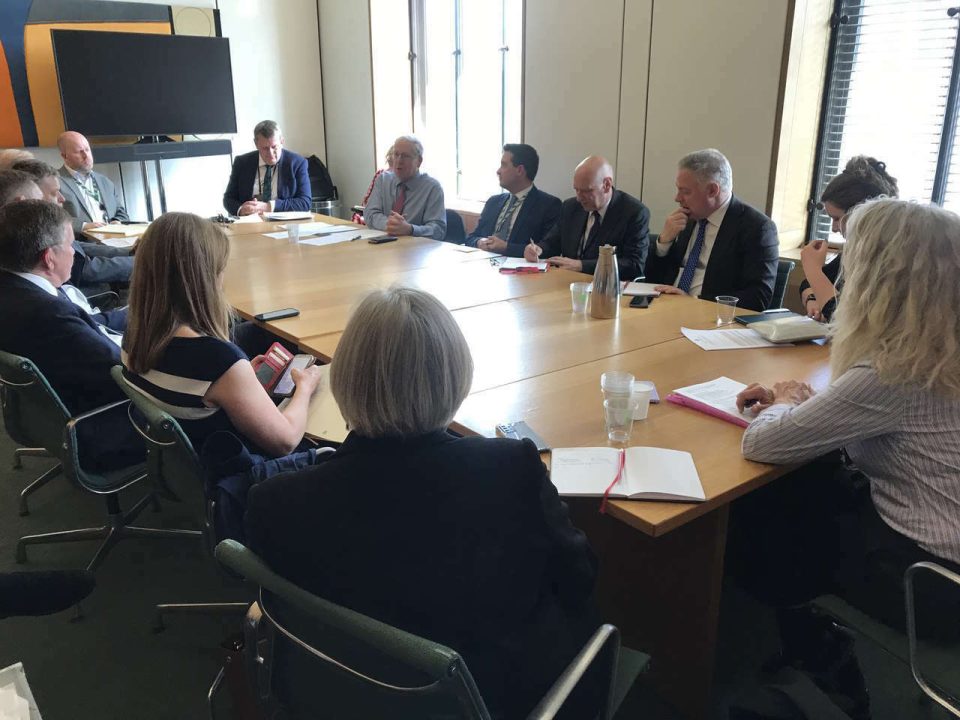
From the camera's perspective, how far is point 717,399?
1949 mm

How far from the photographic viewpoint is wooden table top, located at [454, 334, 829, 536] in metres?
1.53

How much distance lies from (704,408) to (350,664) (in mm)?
1186

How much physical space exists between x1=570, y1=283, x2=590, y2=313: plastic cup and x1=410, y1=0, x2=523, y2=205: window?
129 inches

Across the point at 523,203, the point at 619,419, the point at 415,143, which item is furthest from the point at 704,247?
the point at 415,143

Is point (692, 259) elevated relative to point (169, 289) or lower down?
lower down

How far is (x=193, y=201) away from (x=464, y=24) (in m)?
2.91

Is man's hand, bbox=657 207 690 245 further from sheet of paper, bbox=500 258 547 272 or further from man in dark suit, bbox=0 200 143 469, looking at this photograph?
man in dark suit, bbox=0 200 143 469

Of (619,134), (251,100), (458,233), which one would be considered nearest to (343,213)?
(251,100)

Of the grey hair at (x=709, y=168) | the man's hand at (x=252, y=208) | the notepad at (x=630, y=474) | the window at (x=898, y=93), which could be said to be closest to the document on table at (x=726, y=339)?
the notepad at (x=630, y=474)

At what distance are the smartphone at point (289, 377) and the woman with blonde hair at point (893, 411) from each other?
1309 millimetres

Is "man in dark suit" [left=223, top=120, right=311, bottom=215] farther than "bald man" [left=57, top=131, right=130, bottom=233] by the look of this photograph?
Yes

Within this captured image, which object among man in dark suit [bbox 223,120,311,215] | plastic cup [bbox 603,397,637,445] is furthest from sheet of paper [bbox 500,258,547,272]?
man in dark suit [bbox 223,120,311,215]

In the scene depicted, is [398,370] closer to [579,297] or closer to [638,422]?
[638,422]

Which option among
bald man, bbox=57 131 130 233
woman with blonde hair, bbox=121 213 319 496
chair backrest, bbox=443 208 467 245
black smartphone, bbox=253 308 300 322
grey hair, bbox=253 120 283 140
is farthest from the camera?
grey hair, bbox=253 120 283 140
